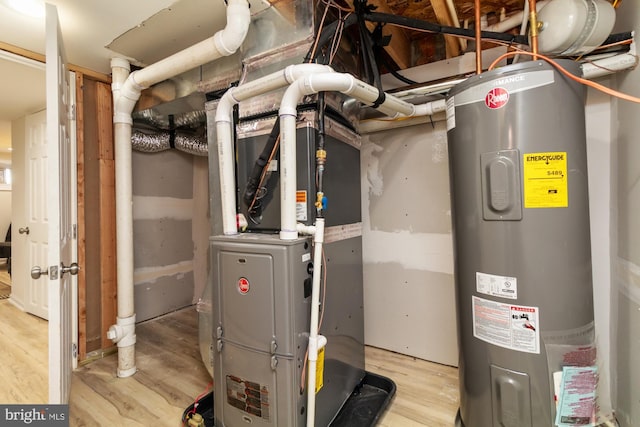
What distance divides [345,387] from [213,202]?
54.2 inches

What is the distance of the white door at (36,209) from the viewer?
3.06 m

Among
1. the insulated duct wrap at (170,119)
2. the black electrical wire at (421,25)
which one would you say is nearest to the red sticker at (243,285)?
the black electrical wire at (421,25)

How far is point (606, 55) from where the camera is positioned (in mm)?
1340

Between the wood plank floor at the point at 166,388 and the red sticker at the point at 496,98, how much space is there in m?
1.61

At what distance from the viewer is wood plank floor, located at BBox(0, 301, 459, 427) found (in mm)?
1613

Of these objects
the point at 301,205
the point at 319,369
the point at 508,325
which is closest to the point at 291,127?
the point at 301,205

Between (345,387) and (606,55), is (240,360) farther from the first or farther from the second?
(606,55)

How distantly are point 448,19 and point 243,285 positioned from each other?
1.85 m

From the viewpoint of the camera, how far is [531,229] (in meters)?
1.10

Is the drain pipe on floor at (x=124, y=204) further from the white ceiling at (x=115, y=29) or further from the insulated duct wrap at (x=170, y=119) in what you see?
the insulated duct wrap at (x=170, y=119)

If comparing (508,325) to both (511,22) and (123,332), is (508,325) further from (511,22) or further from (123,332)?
(123,332)

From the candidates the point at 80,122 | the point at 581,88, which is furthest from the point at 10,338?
the point at 581,88

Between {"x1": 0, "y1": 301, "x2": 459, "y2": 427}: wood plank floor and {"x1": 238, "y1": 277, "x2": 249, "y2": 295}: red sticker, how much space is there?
912mm

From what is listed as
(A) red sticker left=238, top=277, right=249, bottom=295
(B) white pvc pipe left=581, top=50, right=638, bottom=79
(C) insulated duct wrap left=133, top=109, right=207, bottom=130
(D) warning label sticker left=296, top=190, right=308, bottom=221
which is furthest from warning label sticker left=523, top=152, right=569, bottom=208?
(C) insulated duct wrap left=133, top=109, right=207, bottom=130
